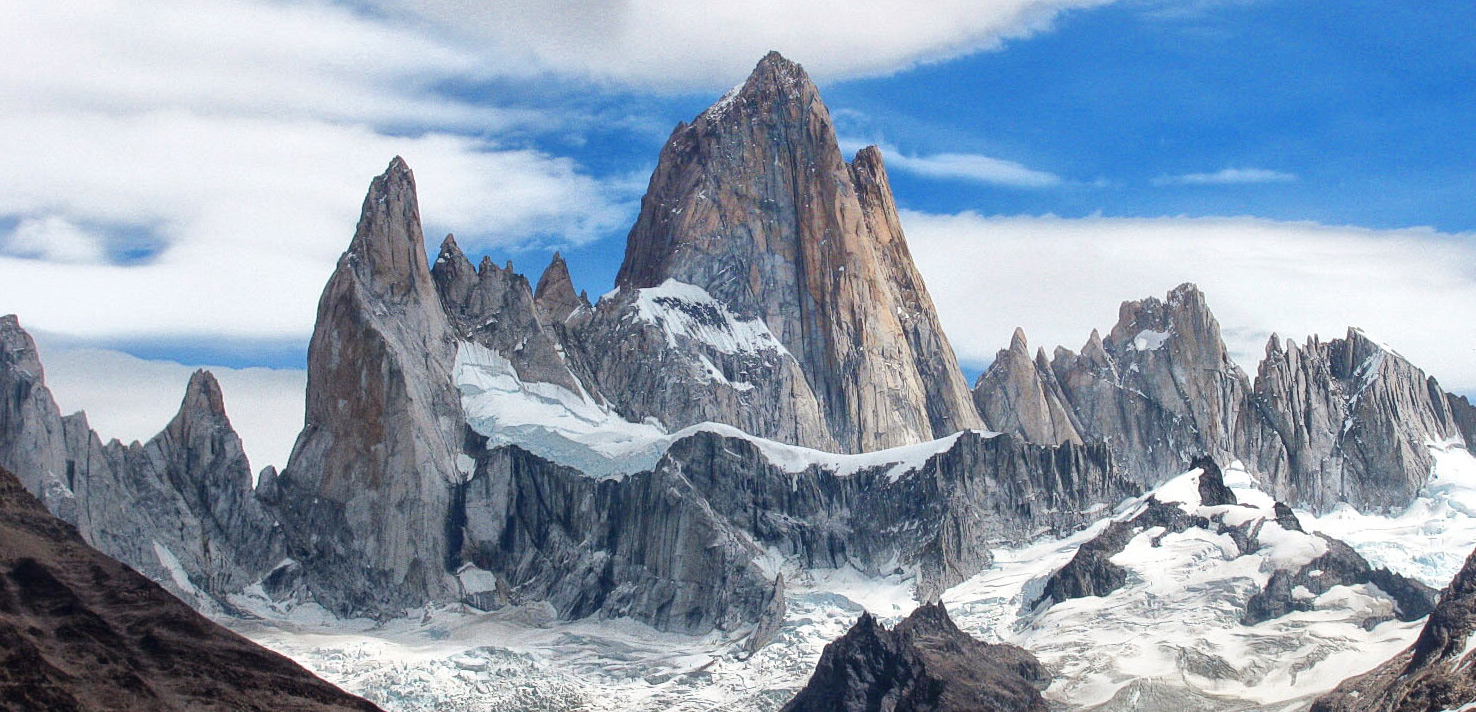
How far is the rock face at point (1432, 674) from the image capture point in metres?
164

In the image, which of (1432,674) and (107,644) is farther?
(1432,674)

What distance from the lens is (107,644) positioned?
119m

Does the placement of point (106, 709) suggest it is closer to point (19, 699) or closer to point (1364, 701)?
point (19, 699)

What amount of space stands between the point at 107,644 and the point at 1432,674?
9411 cm

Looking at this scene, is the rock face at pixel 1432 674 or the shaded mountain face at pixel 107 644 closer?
the shaded mountain face at pixel 107 644

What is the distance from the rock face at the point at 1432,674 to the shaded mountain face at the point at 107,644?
76635 mm

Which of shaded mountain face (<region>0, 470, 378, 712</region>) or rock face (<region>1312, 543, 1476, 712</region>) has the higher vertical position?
shaded mountain face (<region>0, 470, 378, 712</region>)

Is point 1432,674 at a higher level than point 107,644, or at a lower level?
lower

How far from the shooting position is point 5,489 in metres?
128

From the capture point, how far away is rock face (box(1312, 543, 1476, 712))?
164125 mm

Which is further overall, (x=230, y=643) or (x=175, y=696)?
(x=230, y=643)

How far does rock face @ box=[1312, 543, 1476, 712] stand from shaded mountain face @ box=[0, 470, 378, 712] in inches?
3017

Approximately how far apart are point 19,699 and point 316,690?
1936cm

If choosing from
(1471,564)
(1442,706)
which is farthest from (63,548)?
(1471,564)
